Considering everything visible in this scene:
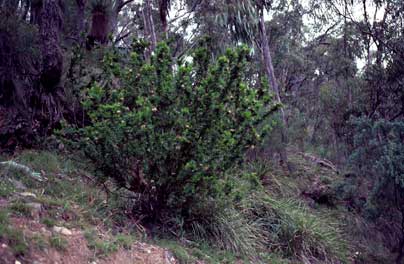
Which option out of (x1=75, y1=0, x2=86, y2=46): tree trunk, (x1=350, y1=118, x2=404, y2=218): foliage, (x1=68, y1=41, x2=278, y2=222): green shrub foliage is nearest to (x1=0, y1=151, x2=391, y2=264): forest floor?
(x1=68, y1=41, x2=278, y2=222): green shrub foliage

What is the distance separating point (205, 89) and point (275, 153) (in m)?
6.58

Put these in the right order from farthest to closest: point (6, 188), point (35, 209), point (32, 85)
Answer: point (32, 85), point (6, 188), point (35, 209)

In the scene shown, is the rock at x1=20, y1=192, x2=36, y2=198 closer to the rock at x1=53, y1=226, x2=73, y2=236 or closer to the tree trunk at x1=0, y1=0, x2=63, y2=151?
the rock at x1=53, y1=226, x2=73, y2=236

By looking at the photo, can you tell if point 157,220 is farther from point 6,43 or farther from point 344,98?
point 344,98

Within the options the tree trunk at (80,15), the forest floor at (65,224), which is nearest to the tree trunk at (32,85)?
the forest floor at (65,224)

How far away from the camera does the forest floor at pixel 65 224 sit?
14.9 ft

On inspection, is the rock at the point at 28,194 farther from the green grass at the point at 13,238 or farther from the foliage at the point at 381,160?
the foliage at the point at 381,160

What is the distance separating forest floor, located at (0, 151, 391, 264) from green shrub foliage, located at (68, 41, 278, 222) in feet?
1.85

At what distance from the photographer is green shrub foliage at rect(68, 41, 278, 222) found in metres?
5.70

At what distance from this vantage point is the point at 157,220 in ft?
21.1

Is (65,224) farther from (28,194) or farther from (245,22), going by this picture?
(245,22)

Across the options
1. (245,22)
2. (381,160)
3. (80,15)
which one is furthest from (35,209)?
(245,22)

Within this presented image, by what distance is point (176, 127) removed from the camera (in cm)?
582

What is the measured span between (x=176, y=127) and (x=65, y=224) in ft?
5.49
